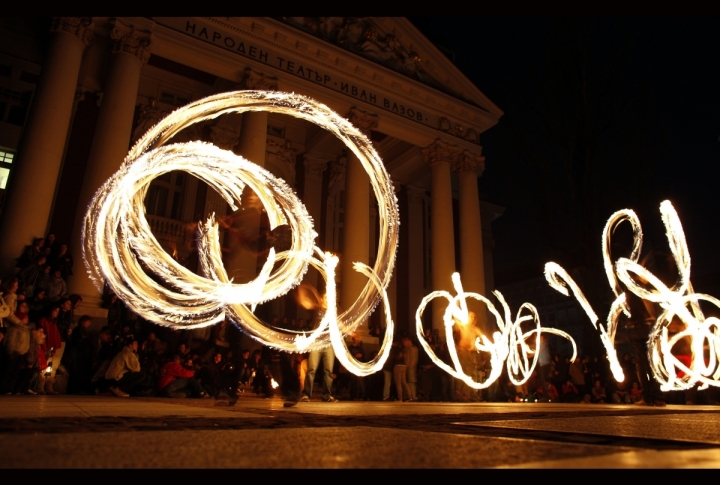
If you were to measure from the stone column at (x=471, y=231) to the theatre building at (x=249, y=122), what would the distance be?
0.07 meters

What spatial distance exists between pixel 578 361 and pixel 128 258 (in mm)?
15608

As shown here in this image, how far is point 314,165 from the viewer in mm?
27578

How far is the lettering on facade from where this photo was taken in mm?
19484

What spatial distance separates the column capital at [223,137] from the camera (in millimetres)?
24141

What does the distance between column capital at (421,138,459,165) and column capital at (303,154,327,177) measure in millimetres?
5882

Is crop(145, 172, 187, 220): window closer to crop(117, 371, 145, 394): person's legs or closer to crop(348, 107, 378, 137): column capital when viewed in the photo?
crop(348, 107, 378, 137): column capital

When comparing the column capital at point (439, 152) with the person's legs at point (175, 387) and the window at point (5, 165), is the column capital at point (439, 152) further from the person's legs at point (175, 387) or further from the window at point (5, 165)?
the window at point (5, 165)

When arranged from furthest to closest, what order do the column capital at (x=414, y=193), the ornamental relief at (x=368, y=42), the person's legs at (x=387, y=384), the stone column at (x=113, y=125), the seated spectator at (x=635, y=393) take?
the column capital at (x=414, y=193) → the ornamental relief at (x=368, y=42) → the seated spectator at (x=635, y=393) → the person's legs at (x=387, y=384) → the stone column at (x=113, y=125)

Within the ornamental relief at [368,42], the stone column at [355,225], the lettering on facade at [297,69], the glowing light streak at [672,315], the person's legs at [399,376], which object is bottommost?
the person's legs at [399,376]

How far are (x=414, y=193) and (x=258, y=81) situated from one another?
1367cm

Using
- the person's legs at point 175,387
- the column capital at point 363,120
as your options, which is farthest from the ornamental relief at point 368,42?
the person's legs at point 175,387

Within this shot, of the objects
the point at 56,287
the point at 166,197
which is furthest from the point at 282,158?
the point at 56,287

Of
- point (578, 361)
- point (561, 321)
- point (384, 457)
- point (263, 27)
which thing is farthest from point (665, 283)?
point (561, 321)

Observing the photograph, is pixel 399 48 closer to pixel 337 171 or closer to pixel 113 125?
pixel 337 171
